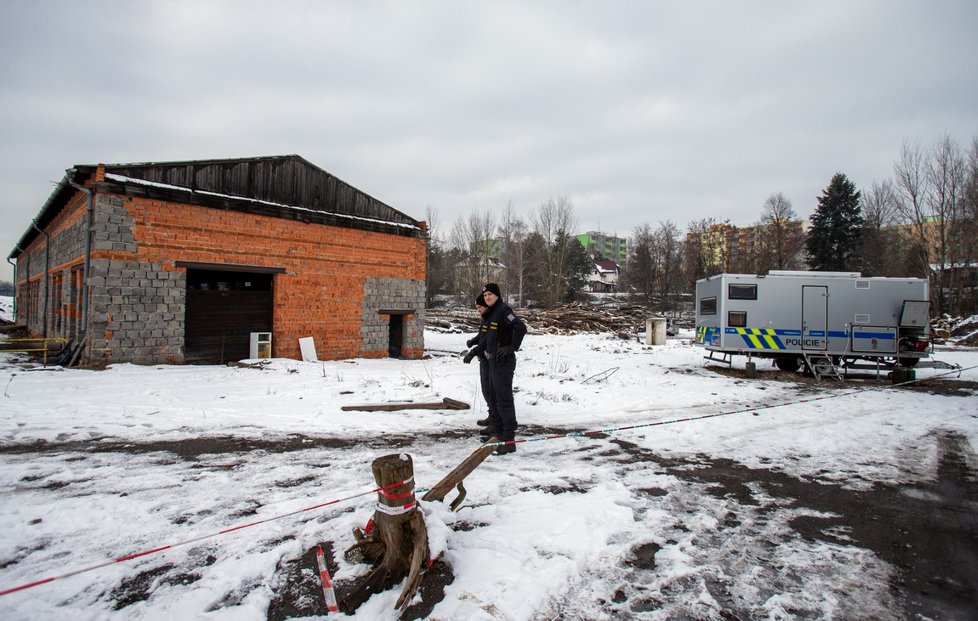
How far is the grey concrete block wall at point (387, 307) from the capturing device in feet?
50.4

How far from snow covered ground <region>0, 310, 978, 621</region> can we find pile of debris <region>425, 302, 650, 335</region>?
20.5 metres

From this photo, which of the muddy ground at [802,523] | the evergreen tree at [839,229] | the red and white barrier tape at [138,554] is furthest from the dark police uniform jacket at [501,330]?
the evergreen tree at [839,229]

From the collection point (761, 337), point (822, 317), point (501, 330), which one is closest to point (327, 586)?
point (501, 330)

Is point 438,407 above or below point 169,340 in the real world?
below

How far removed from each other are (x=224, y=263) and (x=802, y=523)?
13.5 meters

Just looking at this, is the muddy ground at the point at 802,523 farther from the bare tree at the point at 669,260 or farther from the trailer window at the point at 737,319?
the bare tree at the point at 669,260

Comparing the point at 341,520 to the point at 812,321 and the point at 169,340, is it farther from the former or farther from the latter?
the point at 812,321

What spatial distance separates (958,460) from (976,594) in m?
3.96

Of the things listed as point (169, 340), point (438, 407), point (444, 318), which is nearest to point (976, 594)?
point (438, 407)

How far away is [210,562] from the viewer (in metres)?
2.96

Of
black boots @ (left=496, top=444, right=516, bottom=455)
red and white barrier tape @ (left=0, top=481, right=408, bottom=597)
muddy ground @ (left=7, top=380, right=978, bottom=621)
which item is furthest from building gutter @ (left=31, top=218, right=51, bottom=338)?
black boots @ (left=496, top=444, right=516, bottom=455)

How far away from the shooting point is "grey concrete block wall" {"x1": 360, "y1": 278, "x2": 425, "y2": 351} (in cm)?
1536

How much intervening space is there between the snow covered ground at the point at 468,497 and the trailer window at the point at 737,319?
3.98 metres

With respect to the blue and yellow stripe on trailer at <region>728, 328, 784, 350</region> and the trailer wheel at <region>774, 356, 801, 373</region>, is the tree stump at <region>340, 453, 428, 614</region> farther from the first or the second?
the trailer wheel at <region>774, 356, 801, 373</region>
